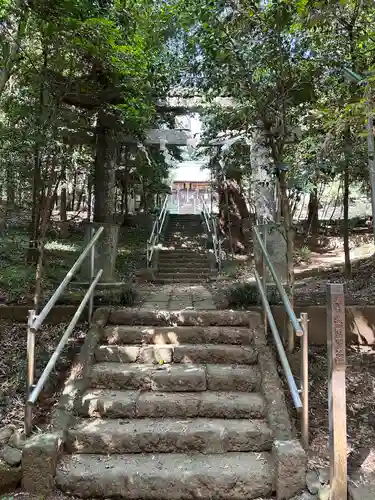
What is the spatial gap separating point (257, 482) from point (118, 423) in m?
1.06

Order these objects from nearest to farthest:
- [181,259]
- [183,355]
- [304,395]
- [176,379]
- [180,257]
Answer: [304,395] → [176,379] → [183,355] → [181,259] → [180,257]

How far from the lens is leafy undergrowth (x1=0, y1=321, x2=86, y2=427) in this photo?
3045mm

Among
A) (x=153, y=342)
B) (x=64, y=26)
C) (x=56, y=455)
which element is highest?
(x=64, y=26)

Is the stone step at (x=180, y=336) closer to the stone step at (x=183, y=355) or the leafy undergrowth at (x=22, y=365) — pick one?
the stone step at (x=183, y=355)

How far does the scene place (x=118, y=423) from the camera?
300 centimetres

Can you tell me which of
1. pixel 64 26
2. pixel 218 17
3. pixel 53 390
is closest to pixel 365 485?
pixel 53 390

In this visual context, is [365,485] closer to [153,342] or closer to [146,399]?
[146,399]

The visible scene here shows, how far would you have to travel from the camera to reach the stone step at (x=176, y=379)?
3.30 m

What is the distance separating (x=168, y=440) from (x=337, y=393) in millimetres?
1202

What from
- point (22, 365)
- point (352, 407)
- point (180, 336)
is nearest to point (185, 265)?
point (180, 336)

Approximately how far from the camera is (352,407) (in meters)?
3.33

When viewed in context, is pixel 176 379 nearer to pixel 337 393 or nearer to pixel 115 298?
pixel 337 393

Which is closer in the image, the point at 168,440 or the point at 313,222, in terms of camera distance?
the point at 168,440

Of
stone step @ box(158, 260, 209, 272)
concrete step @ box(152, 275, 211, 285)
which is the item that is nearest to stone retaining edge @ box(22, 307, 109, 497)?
concrete step @ box(152, 275, 211, 285)
